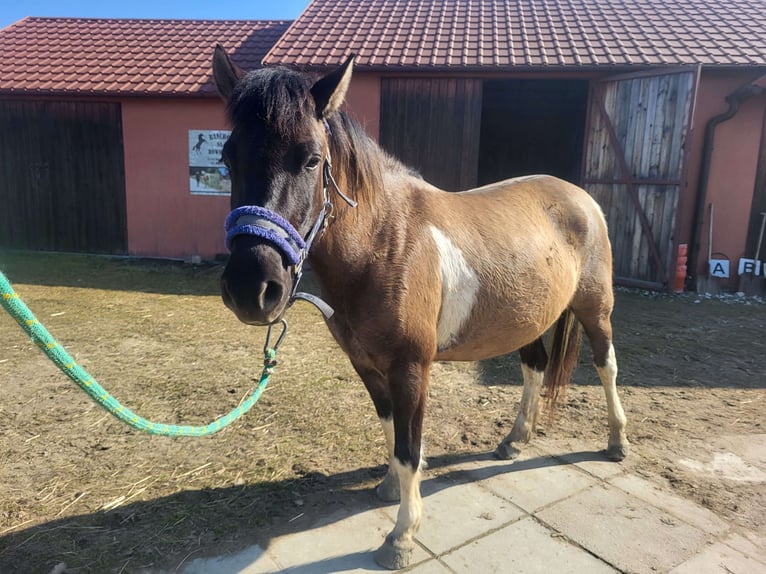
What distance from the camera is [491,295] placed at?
2.42 metres

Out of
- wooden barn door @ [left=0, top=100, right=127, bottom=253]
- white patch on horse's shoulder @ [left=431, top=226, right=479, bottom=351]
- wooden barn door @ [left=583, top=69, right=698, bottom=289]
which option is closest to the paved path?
white patch on horse's shoulder @ [left=431, top=226, right=479, bottom=351]

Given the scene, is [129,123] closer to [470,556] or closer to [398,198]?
[398,198]

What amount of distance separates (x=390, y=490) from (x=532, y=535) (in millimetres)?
716

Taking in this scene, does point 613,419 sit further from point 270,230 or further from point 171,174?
point 171,174

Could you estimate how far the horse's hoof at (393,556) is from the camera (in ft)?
6.88

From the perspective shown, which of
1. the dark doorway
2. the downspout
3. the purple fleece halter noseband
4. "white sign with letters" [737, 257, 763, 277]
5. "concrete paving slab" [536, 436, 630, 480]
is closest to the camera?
the purple fleece halter noseband

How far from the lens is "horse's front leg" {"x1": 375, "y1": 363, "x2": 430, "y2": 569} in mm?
2109

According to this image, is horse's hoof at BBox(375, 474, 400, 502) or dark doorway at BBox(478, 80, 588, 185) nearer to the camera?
horse's hoof at BBox(375, 474, 400, 502)

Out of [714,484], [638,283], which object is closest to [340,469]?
[714,484]

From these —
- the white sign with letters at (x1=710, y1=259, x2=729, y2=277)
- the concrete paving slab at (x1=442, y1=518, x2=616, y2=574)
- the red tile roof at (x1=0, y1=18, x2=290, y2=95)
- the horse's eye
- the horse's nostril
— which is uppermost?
the red tile roof at (x1=0, y1=18, x2=290, y2=95)

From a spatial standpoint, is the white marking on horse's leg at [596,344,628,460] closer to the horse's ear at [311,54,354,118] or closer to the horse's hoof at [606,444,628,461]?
the horse's hoof at [606,444,628,461]

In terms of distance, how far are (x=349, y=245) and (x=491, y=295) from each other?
80 cm

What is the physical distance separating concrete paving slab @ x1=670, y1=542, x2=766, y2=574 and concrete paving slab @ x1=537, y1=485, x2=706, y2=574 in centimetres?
3

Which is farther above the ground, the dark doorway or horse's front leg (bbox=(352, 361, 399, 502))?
the dark doorway
